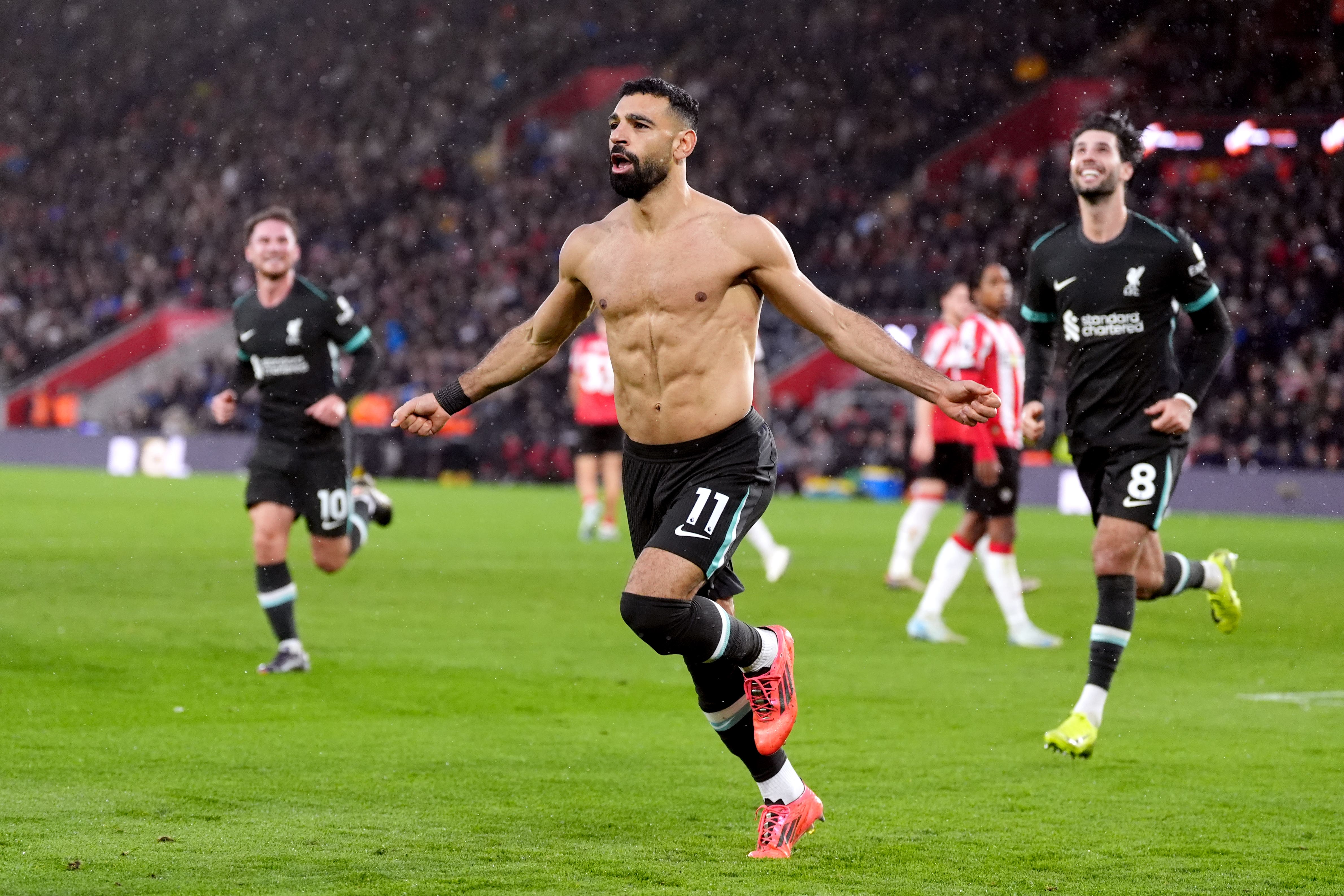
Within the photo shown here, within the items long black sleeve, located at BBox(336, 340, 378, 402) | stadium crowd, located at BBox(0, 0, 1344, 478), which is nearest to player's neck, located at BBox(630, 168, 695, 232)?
long black sleeve, located at BBox(336, 340, 378, 402)

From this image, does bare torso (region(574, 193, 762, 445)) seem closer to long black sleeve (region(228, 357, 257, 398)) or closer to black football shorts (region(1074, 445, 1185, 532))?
black football shorts (region(1074, 445, 1185, 532))

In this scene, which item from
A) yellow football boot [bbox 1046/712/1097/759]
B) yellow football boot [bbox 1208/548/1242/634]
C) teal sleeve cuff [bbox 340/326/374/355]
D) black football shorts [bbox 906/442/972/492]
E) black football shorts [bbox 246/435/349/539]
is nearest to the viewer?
yellow football boot [bbox 1046/712/1097/759]

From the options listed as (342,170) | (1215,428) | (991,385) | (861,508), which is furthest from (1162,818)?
(342,170)

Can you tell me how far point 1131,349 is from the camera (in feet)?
23.9

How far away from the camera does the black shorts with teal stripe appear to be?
5.11 meters

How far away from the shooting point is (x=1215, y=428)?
26.0 meters

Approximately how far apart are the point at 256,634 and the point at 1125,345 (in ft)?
18.0

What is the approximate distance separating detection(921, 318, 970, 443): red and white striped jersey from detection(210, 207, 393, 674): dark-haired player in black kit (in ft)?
13.2

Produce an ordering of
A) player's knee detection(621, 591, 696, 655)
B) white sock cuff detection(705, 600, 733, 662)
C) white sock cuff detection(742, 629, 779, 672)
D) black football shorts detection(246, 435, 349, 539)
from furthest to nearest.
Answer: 1. black football shorts detection(246, 435, 349, 539)
2. white sock cuff detection(742, 629, 779, 672)
3. white sock cuff detection(705, 600, 733, 662)
4. player's knee detection(621, 591, 696, 655)

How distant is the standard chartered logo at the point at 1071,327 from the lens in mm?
7410

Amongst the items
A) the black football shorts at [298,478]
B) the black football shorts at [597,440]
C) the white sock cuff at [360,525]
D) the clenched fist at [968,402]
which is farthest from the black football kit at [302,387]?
the black football shorts at [597,440]

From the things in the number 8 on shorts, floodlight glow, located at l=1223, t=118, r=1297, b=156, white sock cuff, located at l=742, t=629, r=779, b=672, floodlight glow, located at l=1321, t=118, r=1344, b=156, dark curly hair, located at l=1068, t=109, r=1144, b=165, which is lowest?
white sock cuff, located at l=742, t=629, r=779, b=672

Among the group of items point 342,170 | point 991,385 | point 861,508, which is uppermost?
point 342,170

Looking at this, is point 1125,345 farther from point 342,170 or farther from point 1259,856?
point 342,170
